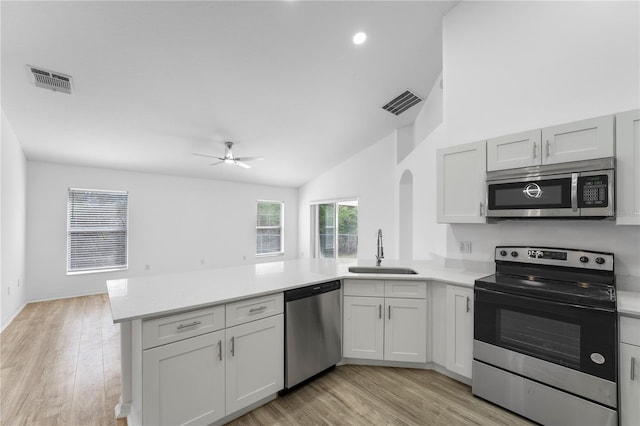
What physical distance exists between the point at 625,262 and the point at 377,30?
2892 mm

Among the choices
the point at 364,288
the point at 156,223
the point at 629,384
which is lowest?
the point at 629,384

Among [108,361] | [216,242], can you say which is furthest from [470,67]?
[216,242]

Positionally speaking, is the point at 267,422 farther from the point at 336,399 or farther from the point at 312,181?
the point at 312,181

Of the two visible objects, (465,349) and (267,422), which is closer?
(267,422)

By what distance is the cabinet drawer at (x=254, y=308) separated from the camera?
1888 millimetres

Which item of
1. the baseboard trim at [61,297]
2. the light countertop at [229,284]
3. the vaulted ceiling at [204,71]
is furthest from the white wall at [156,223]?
the light countertop at [229,284]

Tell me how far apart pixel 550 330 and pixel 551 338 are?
0.05m

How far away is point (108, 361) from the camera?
2.79 m

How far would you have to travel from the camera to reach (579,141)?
1978 millimetres

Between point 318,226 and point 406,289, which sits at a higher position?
point 318,226

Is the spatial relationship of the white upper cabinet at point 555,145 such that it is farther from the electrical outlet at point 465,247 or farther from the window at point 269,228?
the window at point 269,228

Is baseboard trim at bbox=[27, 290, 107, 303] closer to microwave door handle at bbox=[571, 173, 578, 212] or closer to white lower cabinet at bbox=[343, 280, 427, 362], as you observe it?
white lower cabinet at bbox=[343, 280, 427, 362]

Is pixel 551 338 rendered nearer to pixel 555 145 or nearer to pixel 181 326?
pixel 555 145

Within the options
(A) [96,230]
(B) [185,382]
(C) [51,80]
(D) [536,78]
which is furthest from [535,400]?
(A) [96,230]
